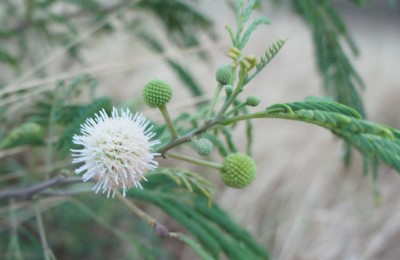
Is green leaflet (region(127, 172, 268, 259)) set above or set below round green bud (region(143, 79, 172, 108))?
below

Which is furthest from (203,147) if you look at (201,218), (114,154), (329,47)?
(329,47)

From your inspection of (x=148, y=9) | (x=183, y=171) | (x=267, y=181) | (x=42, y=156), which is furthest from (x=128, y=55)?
(x=183, y=171)

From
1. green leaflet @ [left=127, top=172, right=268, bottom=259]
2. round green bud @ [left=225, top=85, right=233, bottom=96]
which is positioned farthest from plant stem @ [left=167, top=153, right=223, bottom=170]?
green leaflet @ [left=127, top=172, right=268, bottom=259]

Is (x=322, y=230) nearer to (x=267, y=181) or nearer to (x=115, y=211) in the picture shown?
(x=267, y=181)

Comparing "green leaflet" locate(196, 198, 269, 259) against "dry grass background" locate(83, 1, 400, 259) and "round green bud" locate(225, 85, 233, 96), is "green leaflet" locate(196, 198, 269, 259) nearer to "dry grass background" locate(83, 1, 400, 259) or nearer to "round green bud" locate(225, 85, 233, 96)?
"round green bud" locate(225, 85, 233, 96)

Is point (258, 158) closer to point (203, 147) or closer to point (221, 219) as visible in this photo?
point (221, 219)

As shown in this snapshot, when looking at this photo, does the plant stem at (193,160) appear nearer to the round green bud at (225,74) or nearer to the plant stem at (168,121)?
the plant stem at (168,121)

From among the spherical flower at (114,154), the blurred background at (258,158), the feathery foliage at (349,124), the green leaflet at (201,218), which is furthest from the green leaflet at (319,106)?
the blurred background at (258,158)
